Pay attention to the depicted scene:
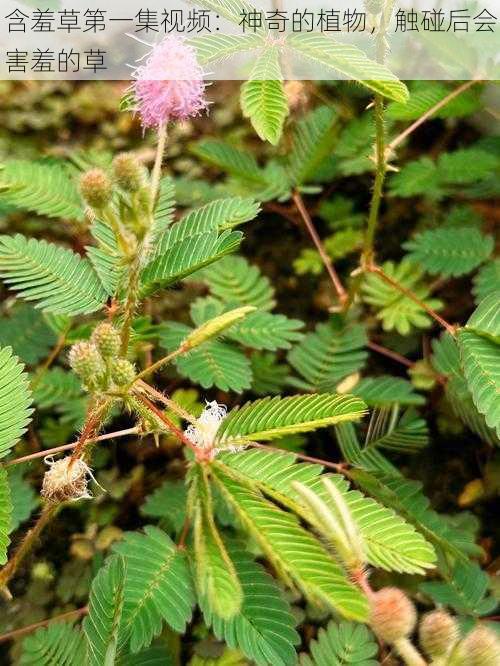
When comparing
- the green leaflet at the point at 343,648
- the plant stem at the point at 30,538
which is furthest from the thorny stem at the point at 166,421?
the green leaflet at the point at 343,648

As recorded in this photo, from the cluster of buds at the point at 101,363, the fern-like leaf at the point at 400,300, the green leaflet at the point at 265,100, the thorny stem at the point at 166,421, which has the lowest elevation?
the fern-like leaf at the point at 400,300

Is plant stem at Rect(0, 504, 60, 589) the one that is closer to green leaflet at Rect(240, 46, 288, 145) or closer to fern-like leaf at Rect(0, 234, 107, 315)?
fern-like leaf at Rect(0, 234, 107, 315)

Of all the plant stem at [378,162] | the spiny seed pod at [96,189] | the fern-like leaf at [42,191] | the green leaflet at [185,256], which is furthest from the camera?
the fern-like leaf at [42,191]

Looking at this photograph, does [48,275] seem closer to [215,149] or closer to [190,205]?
[215,149]

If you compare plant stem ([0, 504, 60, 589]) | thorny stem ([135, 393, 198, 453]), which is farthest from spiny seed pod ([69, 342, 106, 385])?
plant stem ([0, 504, 60, 589])

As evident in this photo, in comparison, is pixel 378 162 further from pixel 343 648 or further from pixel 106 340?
pixel 343 648

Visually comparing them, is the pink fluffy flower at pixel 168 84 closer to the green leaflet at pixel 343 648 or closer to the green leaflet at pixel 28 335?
the green leaflet at pixel 28 335
